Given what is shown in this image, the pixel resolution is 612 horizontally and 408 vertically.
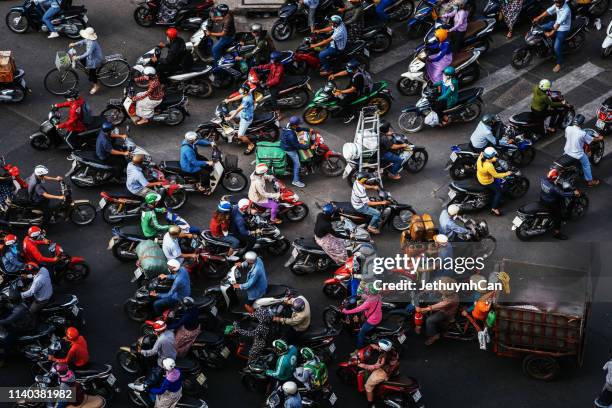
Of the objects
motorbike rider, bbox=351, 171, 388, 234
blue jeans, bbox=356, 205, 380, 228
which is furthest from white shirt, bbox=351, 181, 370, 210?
blue jeans, bbox=356, 205, 380, 228

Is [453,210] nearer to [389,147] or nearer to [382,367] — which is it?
[389,147]

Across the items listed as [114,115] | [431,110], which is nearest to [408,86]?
[431,110]

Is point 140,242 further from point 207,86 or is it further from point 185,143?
point 207,86

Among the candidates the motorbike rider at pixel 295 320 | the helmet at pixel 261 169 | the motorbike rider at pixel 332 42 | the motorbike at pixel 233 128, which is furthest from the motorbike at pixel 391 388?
the motorbike rider at pixel 332 42

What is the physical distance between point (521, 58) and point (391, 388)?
12.5 metres

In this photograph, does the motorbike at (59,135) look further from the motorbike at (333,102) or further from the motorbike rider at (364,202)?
the motorbike rider at (364,202)

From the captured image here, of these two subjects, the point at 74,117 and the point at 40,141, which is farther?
the point at 40,141

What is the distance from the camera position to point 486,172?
2222cm

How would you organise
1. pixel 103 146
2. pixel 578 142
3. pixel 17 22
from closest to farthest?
pixel 578 142
pixel 103 146
pixel 17 22

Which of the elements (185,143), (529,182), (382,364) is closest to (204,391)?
(382,364)

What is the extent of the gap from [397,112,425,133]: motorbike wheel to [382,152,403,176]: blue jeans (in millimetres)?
2014

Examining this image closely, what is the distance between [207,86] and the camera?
2633 cm

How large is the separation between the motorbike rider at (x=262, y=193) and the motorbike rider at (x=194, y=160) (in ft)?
4.67

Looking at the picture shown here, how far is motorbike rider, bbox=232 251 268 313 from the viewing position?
1956 centimetres
